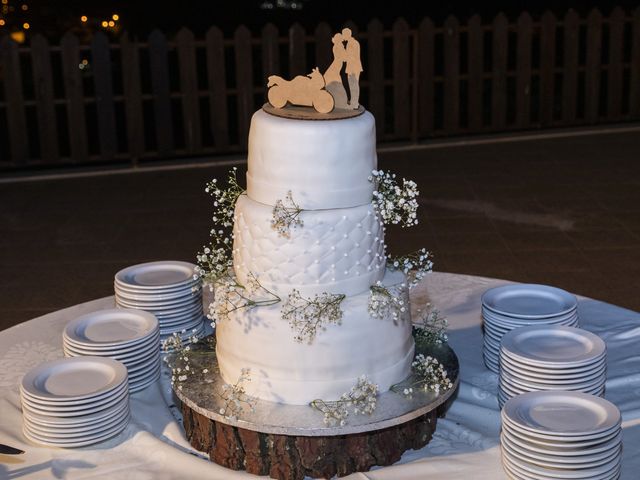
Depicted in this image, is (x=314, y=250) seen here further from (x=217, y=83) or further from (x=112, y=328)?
(x=217, y=83)

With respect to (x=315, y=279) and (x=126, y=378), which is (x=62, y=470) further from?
(x=315, y=279)

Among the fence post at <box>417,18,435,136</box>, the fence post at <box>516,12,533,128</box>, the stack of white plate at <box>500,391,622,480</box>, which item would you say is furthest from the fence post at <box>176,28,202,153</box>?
the stack of white plate at <box>500,391,622,480</box>

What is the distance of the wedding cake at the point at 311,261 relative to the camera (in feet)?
11.7

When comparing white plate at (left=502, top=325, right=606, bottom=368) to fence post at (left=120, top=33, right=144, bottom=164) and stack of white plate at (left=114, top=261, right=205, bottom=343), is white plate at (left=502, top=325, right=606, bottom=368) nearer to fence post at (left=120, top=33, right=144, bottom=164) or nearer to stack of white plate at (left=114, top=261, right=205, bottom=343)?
stack of white plate at (left=114, top=261, right=205, bottom=343)

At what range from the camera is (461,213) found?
28.8 feet

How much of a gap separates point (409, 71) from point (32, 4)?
41.3 ft

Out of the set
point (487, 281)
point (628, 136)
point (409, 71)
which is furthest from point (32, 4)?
point (487, 281)

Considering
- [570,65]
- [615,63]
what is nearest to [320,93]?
[570,65]

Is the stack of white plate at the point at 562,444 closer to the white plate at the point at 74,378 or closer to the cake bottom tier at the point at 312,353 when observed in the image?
the cake bottom tier at the point at 312,353

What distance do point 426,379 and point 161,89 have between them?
7620 millimetres

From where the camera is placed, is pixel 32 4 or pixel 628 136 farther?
pixel 32 4

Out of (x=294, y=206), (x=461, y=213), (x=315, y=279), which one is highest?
(x=294, y=206)

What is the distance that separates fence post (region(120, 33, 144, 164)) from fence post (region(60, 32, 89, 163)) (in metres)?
0.46

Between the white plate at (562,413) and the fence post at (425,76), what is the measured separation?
8.12 metres
